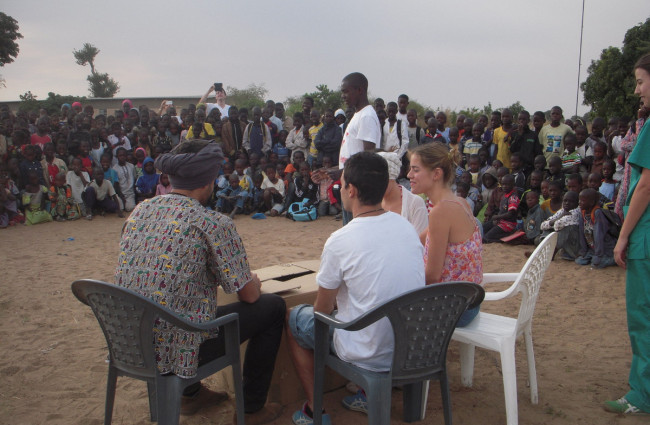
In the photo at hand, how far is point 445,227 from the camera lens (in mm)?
2557

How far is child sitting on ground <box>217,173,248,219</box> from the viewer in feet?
31.2

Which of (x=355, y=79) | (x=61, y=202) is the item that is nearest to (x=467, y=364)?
(x=355, y=79)

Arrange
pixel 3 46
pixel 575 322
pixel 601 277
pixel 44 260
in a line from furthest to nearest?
pixel 3 46 → pixel 44 260 → pixel 601 277 → pixel 575 322

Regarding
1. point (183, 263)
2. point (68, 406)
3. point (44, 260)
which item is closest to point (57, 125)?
point (44, 260)

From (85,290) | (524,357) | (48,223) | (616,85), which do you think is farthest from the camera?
(616,85)

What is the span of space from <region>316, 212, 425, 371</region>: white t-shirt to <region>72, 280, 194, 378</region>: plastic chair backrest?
27.6 inches

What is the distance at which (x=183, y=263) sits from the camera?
2.18 metres

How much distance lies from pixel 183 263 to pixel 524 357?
2499 mm

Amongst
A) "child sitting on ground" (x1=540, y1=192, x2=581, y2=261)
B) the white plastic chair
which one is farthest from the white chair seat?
"child sitting on ground" (x1=540, y1=192, x2=581, y2=261)

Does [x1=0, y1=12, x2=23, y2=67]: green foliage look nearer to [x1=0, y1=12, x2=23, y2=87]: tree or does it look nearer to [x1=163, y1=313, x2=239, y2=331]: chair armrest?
[x1=0, y1=12, x2=23, y2=87]: tree

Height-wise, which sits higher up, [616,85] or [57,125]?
[616,85]

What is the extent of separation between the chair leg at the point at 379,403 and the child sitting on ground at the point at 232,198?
24.8 feet

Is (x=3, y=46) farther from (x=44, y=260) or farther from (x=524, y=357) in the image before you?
(x=524, y=357)

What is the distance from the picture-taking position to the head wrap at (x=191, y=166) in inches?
90.3
